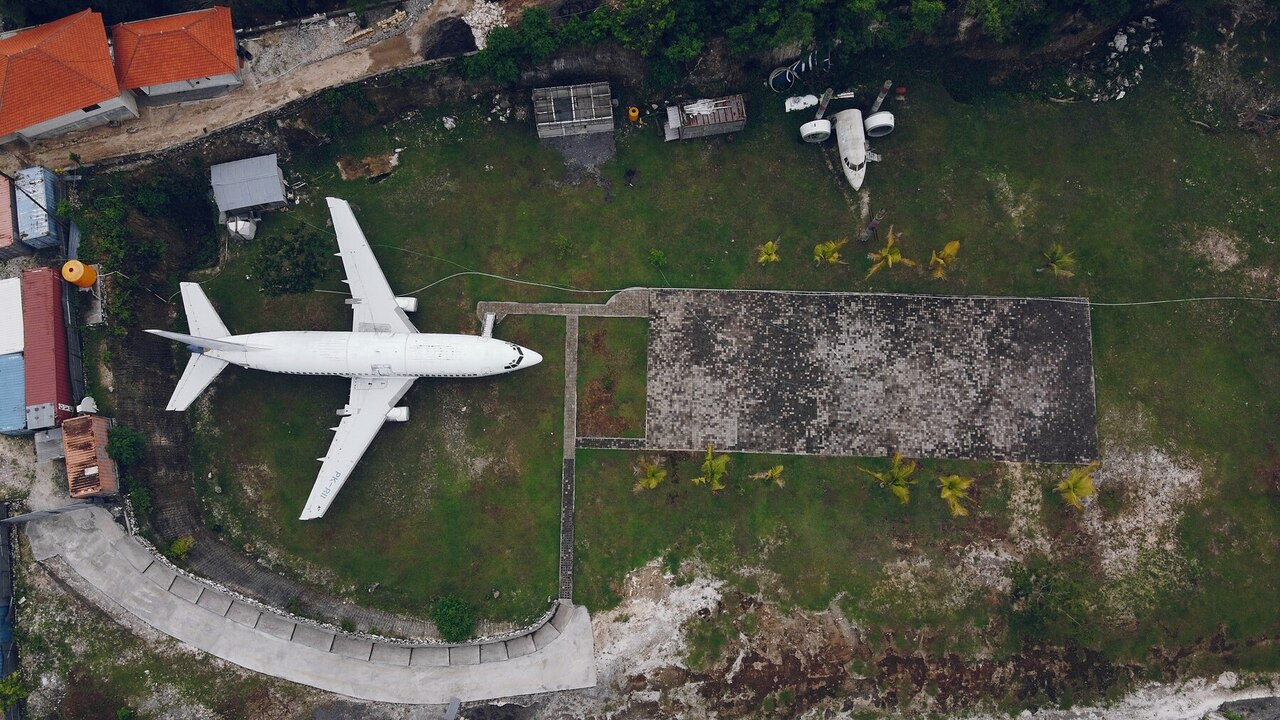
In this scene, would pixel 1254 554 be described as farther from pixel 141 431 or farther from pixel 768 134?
pixel 141 431

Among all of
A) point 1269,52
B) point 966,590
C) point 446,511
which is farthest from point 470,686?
point 1269,52

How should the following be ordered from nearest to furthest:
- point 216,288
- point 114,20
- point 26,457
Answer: point 26,457 → point 114,20 → point 216,288

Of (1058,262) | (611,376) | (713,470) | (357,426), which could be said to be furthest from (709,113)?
(357,426)

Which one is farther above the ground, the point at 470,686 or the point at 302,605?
the point at 302,605

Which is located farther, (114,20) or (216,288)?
(216,288)

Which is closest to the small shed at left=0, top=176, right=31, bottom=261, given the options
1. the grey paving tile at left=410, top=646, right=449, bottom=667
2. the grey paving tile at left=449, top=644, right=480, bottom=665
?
the grey paving tile at left=410, top=646, right=449, bottom=667

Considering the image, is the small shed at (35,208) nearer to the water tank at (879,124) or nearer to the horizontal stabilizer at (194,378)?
the horizontal stabilizer at (194,378)

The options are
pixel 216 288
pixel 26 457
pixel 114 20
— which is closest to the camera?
pixel 26 457
